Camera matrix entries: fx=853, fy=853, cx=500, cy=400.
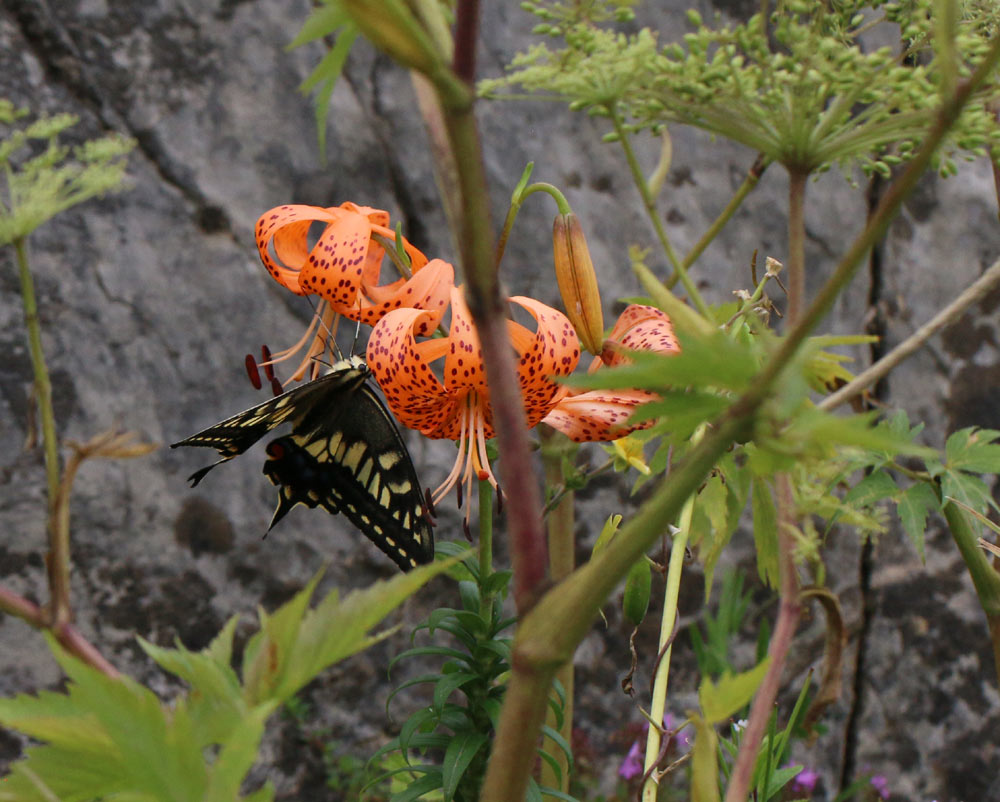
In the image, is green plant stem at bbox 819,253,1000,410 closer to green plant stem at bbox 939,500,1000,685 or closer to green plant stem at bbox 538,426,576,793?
green plant stem at bbox 939,500,1000,685

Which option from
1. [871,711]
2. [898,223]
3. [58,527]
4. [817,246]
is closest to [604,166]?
[817,246]

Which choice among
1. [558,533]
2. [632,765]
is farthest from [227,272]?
[632,765]

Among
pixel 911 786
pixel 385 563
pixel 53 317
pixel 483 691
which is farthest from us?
pixel 911 786

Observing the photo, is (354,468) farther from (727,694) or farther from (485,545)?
(727,694)

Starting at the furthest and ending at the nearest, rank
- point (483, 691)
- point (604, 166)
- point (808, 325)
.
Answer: point (604, 166)
point (483, 691)
point (808, 325)

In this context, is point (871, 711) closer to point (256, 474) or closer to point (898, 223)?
point (898, 223)

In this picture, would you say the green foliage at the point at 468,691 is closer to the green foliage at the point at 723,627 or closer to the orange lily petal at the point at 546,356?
the orange lily petal at the point at 546,356

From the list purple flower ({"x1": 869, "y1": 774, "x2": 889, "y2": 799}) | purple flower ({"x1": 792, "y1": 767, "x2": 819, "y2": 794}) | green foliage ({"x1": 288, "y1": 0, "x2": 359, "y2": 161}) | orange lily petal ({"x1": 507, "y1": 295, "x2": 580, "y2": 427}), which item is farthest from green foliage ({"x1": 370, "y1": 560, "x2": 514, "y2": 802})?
purple flower ({"x1": 869, "y1": 774, "x2": 889, "y2": 799})
